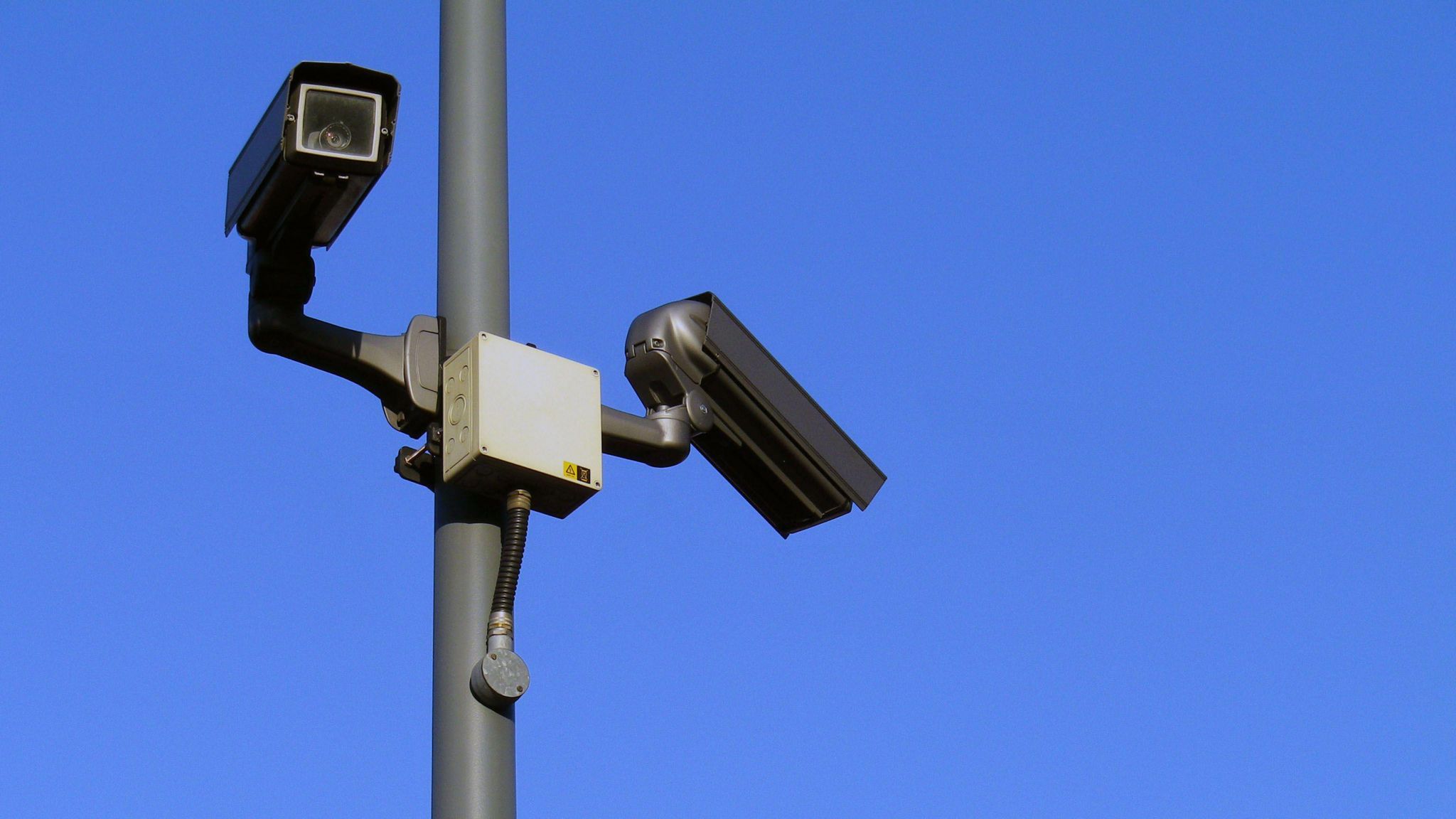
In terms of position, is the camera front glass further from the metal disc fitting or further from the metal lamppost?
the metal disc fitting

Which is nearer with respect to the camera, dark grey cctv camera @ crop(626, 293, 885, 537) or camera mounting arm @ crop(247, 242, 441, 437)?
camera mounting arm @ crop(247, 242, 441, 437)

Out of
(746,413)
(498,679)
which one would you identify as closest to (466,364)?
(498,679)

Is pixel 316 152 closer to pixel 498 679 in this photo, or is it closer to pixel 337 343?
pixel 337 343

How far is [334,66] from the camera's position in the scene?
10.8ft

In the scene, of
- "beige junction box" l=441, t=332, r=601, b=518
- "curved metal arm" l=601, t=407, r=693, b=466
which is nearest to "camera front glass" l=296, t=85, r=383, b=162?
"beige junction box" l=441, t=332, r=601, b=518

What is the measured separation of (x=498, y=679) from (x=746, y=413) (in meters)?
1.18

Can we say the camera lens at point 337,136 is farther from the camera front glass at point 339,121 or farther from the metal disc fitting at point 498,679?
the metal disc fitting at point 498,679

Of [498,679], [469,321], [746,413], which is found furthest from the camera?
[746,413]

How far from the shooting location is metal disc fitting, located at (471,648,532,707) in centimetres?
320

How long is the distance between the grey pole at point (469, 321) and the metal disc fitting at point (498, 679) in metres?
0.03

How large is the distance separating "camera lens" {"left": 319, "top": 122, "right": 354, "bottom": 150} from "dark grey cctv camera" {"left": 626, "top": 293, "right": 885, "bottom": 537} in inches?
39.1

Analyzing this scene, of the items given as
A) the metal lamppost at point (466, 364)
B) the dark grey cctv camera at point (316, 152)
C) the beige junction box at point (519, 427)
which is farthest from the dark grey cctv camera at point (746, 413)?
the dark grey cctv camera at point (316, 152)

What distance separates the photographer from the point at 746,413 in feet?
13.8

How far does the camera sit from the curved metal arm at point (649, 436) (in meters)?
3.79
